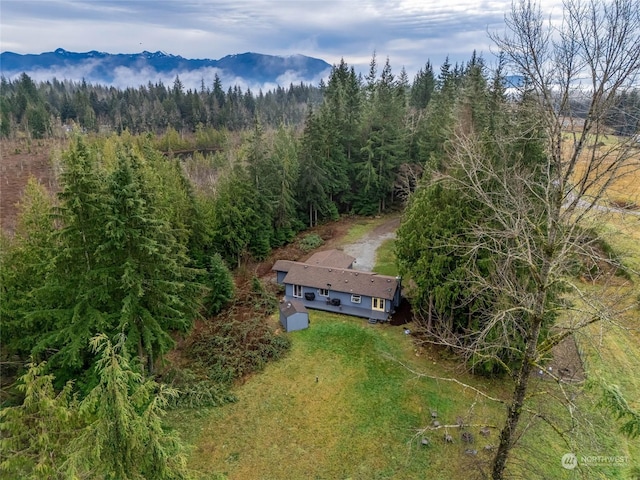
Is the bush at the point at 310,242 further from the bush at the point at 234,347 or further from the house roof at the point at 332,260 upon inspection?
the bush at the point at 234,347

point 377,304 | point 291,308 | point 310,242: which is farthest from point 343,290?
point 310,242

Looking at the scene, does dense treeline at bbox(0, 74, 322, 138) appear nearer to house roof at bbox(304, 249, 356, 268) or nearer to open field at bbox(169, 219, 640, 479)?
house roof at bbox(304, 249, 356, 268)

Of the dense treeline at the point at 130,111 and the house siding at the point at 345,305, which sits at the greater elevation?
the dense treeline at the point at 130,111

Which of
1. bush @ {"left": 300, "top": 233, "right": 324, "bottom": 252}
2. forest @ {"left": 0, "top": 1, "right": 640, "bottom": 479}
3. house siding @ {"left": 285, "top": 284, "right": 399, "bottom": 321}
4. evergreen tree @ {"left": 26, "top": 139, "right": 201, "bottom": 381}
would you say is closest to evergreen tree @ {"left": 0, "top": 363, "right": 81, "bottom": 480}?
forest @ {"left": 0, "top": 1, "right": 640, "bottom": 479}

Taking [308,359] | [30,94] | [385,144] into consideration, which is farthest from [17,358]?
[30,94]

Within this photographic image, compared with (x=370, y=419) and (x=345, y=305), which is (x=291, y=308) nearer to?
(x=345, y=305)

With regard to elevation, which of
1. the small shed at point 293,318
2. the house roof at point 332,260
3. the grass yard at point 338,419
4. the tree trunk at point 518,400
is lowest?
the grass yard at point 338,419

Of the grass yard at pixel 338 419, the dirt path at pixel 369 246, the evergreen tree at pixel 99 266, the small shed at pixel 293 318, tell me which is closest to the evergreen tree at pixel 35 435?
the evergreen tree at pixel 99 266
